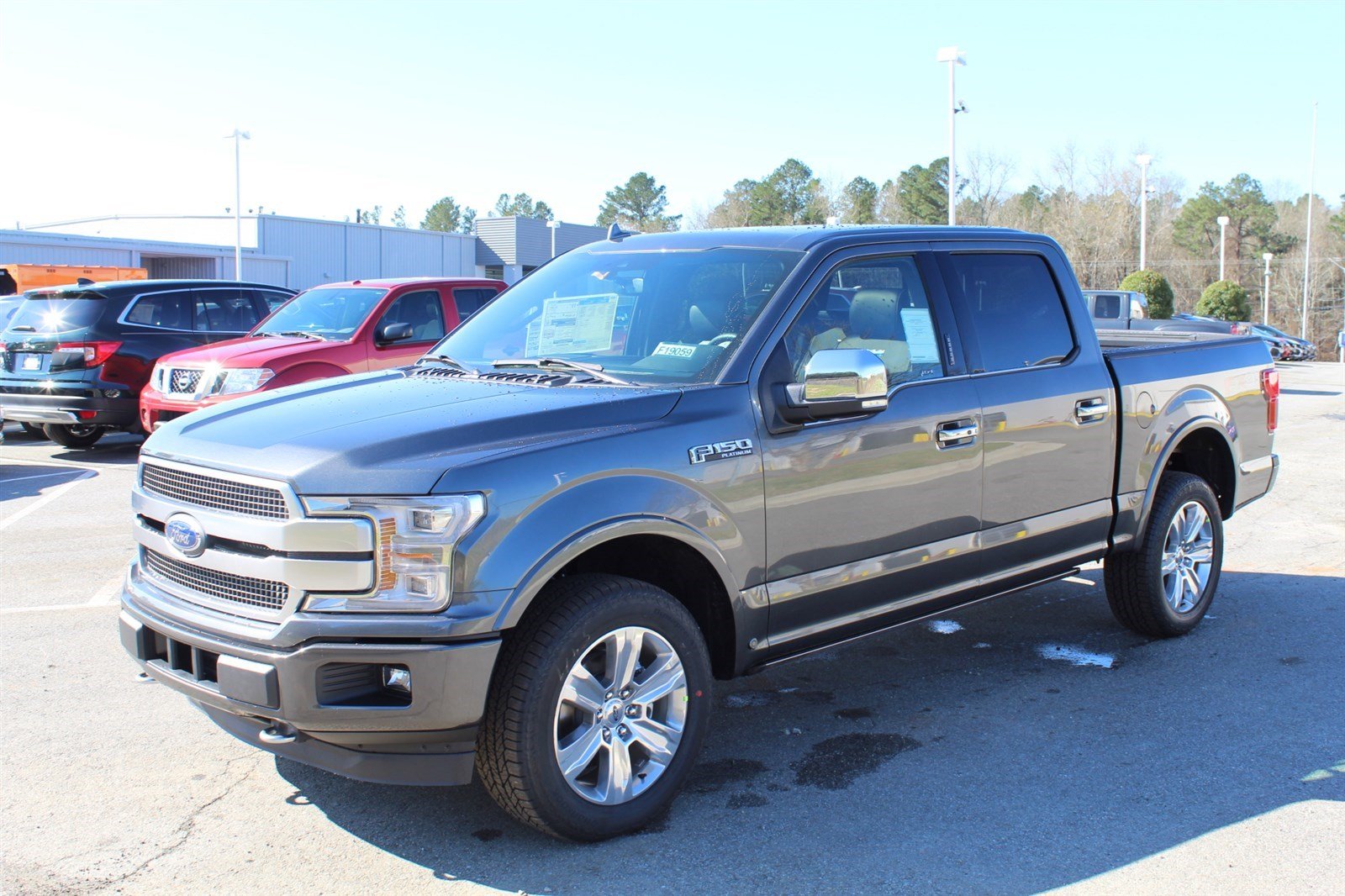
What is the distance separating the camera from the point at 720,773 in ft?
14.2

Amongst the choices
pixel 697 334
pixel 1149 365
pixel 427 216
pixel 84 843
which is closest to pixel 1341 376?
pixel 1149 365

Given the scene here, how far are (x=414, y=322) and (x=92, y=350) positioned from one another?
3.51 m

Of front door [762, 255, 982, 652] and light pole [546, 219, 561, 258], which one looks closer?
front door [762, 255, 982, 652]

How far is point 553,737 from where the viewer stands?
3.54 m

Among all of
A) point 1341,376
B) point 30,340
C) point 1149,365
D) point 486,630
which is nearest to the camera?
point 486,630

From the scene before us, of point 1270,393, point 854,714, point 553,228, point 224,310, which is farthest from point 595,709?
point 553,228

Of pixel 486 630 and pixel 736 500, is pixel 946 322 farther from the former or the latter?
pixel 486 630

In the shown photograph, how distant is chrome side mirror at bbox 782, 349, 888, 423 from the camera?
160 inches

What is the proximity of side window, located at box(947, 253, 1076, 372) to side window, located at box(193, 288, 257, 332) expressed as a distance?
10.3 metres

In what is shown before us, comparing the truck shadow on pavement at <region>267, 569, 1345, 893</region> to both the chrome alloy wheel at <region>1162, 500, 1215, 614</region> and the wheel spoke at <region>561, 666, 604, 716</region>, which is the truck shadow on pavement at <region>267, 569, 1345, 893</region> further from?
the wheel spoke at <region>561, 666, 604, 716</region>

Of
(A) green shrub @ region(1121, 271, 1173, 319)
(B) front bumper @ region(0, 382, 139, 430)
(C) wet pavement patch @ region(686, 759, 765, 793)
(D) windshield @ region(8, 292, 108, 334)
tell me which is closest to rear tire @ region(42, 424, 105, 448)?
(B) front bumper @ region(0, 382, 139, 430)

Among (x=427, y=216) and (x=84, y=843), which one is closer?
(x=84, y=843)

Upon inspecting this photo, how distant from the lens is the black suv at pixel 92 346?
12.2 metres

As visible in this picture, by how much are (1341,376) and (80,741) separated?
101 feet
